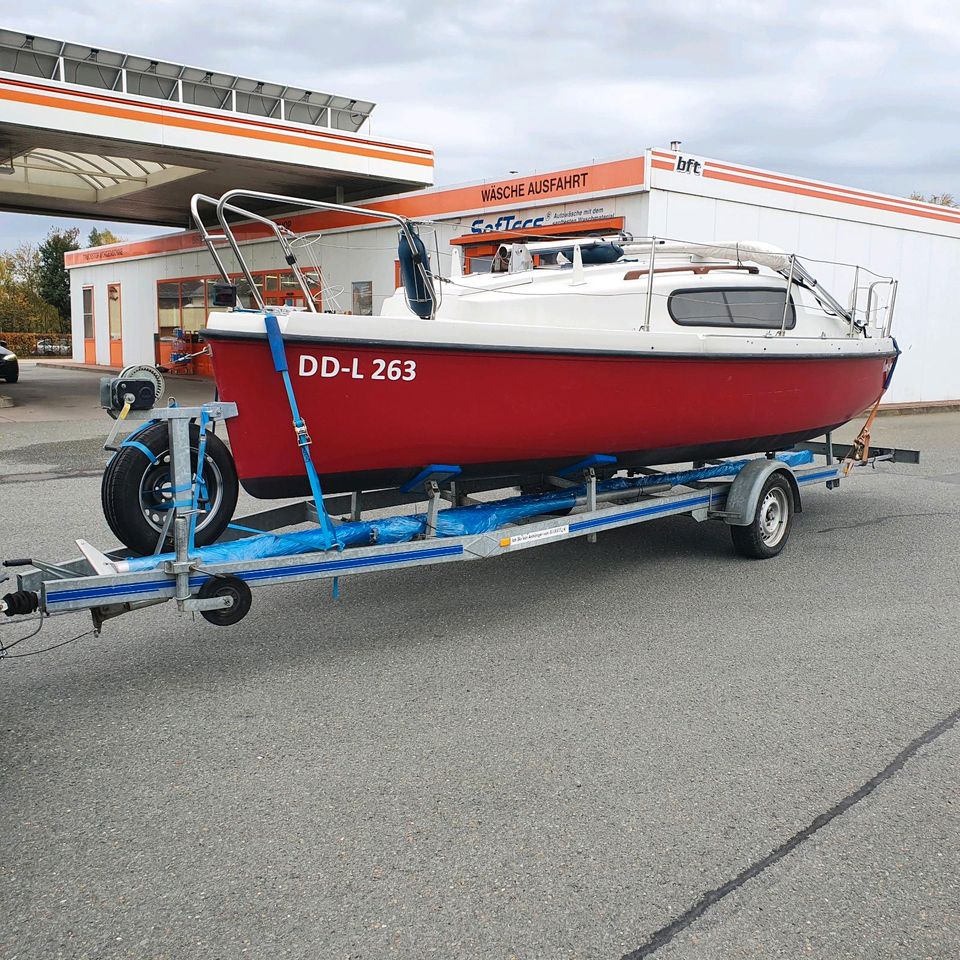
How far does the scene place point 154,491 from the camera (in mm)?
4312

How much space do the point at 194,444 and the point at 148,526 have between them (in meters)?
0.46

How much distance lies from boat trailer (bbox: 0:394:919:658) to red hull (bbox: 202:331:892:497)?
194 millimetres

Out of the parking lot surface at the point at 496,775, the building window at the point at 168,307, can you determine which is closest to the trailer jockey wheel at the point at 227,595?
the parking lot surface at the point at 496,775

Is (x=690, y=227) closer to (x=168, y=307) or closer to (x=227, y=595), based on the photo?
(x=227, y=595)

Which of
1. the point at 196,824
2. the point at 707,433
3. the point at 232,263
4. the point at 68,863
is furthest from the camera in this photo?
the point at 232,263

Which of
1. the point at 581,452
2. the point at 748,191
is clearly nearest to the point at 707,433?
the point at 581,452

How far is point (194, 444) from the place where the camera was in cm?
443

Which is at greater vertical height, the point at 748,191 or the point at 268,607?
the point at 748,191

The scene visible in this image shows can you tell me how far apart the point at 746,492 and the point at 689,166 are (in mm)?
8986

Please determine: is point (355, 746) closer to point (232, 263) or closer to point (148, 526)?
point (148, 526)

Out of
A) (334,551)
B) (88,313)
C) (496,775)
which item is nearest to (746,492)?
(334,551)

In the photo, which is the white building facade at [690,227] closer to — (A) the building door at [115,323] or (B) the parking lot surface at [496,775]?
(A) the building door at [115,323]

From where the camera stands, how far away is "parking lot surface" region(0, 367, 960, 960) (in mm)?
2475

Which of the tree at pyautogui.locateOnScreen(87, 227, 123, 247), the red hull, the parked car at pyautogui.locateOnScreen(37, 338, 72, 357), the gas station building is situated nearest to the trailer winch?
the red hull
